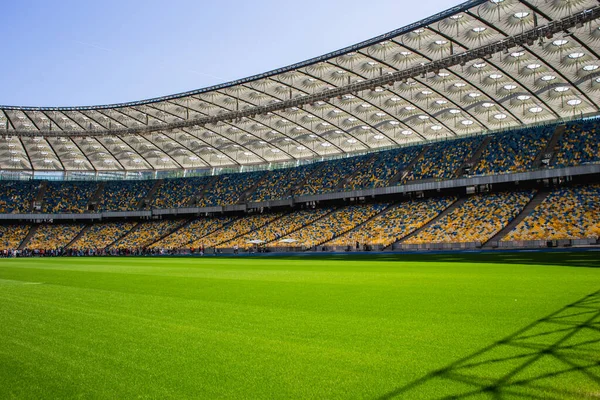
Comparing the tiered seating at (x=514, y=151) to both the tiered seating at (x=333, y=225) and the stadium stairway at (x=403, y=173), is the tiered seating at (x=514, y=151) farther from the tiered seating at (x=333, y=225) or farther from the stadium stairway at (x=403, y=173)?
the tiered seating at (x=333, y=225)

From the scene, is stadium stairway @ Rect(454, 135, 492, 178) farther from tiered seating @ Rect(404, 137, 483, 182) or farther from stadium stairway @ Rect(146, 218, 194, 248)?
stadium stairway @ Rect(146, 218, 194, 248)

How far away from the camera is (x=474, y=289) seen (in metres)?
13.7

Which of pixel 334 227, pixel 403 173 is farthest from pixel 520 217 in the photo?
pixel 334 227

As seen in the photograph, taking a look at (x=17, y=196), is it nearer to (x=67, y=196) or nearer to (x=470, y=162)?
(x=67, y=196)

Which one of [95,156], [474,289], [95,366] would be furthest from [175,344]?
[95,156]

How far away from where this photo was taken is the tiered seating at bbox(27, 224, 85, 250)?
70.9 m

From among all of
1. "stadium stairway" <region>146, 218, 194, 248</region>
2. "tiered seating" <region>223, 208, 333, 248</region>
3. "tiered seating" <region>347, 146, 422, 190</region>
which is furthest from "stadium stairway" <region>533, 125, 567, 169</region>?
"stadium stairway" <region>146, 218, 194, 248</region>

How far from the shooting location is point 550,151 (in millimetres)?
49094

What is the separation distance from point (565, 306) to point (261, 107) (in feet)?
134

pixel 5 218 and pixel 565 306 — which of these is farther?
pixel 5 218

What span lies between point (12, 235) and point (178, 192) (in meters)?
25.1

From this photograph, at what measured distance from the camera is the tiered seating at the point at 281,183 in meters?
69.2

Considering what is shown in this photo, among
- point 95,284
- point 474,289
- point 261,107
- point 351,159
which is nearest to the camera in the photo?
point 474,289

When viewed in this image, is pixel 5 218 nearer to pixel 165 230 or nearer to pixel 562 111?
pixel 165 230
